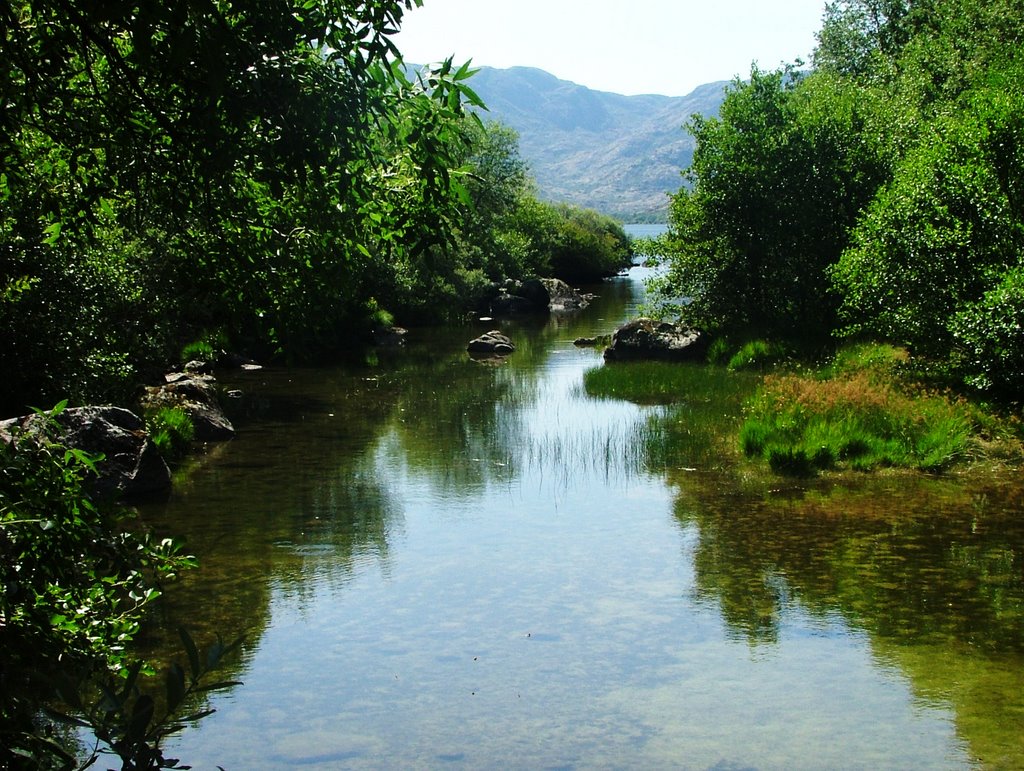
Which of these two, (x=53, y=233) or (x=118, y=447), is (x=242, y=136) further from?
(x=118, y=447)

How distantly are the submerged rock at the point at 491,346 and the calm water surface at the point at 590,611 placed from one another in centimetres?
1603

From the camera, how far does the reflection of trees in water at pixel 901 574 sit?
10.0 meters

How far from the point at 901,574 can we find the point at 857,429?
22.6ft

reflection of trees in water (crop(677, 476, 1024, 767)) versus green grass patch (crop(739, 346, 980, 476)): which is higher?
green grass patch (crop(739, 346, 980, 476))

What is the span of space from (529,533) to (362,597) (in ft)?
11.7

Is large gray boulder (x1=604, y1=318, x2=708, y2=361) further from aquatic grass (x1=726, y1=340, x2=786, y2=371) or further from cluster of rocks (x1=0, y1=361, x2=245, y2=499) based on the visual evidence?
cluster of rocks (x1=0, y1=361, x2=245, y2=499)

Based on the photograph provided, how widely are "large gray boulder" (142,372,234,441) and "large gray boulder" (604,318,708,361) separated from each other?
13.9 m

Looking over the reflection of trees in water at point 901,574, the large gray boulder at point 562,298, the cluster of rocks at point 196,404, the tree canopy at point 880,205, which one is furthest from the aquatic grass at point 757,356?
the large gray boulder at point 562,298

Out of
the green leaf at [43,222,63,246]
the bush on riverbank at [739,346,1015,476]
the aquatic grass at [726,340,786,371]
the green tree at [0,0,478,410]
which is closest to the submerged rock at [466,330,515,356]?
the aquatic grass at [726,340,786,371]

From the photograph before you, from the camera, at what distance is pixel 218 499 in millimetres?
17406

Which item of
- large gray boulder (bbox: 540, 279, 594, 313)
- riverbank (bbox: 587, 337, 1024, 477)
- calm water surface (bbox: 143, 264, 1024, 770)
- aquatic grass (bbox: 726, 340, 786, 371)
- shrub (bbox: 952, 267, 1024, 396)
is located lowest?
calm water surface (bbox: 143, 264, 1024, 770)

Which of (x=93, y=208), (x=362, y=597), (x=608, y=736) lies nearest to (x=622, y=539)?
(x=362, y=597)

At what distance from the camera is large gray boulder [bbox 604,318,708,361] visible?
3375 centimetres

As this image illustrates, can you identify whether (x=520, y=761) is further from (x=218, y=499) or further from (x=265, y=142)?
(x=218, y=499)
